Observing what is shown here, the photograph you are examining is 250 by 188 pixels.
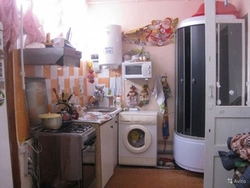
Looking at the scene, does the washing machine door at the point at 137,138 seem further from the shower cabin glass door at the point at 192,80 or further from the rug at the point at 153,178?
the shower cabin glass door at the point at 192,80

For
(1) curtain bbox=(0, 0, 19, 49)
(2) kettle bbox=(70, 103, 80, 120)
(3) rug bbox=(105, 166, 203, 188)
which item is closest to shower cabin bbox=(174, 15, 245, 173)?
(3) rug bbox=(105, 166, 203, 188)

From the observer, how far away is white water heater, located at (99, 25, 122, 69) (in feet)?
11.3

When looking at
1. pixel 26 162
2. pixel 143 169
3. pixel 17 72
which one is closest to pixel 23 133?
pixel 26 162

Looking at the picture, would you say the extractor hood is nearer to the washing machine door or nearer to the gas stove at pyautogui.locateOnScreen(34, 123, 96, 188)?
the gas stove at pyautogui.locateOnScreen(34, 123, 96, 188)

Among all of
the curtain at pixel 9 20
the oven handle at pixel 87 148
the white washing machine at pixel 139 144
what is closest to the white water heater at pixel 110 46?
the white washing machine at pixel 139 144

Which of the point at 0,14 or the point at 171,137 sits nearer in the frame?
the point at 0,14

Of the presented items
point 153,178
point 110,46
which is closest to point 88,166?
point 153,178

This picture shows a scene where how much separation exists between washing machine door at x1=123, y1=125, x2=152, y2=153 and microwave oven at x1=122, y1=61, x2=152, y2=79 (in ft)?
2.39

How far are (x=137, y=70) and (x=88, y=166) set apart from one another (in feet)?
5.40

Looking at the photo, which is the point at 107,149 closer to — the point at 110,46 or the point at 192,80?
the point at 192,80

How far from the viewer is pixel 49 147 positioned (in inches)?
85.0

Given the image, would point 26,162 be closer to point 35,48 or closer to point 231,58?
point 35,48

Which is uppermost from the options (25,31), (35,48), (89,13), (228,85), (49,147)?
(89,13)

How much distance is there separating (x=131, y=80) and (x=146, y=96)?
35 cm
